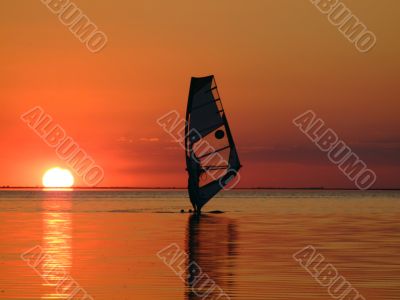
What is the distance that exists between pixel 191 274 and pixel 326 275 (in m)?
3.98

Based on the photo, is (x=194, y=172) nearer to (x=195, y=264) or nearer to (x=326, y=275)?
(x=195, y=264)

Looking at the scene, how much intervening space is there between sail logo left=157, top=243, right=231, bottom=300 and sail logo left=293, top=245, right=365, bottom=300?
117 inches

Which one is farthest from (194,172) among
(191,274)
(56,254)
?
(191,274)

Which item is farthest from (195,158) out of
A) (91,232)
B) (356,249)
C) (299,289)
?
(299,289)

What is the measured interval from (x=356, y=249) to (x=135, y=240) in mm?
10205

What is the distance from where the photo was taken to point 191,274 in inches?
1040

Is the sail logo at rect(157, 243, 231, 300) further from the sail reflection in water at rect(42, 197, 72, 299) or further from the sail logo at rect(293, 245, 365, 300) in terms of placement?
the sail reflection in water at rect(42, 197, 72, 299)

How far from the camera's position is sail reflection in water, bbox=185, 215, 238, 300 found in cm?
2292

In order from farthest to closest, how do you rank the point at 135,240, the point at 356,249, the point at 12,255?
1. the point at 135,240
2. the point at 356,249
3. the point at 12,255

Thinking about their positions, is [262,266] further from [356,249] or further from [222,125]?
[222,125]

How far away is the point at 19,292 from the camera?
22.4m

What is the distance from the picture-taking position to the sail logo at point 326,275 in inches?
888

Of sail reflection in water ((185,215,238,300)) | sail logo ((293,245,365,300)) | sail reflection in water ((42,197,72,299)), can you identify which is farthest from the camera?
sail reflection in water ((42,197,72,299))

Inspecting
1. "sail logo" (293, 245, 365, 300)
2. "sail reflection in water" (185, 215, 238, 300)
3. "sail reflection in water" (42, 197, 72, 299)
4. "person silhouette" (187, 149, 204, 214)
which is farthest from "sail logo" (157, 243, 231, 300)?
"person silhouette" (187, 149, 204, 214)
